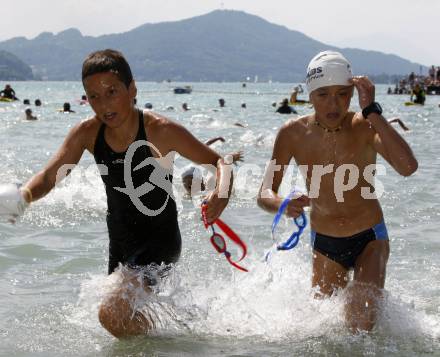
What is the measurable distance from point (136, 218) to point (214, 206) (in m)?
0.80

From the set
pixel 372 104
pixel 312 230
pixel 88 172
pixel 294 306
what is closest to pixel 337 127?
pixel 372 104

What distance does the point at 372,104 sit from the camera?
4773 mm

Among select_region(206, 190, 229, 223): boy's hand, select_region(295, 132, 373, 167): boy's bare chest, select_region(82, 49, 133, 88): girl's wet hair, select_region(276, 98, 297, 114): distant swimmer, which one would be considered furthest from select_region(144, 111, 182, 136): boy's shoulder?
select_region(276, 98, 297, 114): distant swimmer

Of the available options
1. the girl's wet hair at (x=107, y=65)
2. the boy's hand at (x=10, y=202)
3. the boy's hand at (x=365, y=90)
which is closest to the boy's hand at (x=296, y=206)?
the boy's hand at (x=365, y=90)

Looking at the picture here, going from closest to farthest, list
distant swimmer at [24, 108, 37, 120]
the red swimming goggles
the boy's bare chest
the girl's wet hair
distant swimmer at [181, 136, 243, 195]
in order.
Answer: the girl's wet hair
the red swimming goggles
the boy's bare chest
distant swimmer at [181, 136, 243, 195]
distant swimmer at [24, 108, 37, 120]

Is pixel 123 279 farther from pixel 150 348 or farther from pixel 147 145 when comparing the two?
pixel 147 145

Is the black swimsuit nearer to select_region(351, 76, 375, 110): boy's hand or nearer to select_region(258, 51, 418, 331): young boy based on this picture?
select_region(258, 51, 418, 331): young boy

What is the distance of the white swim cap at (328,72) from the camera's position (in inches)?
193

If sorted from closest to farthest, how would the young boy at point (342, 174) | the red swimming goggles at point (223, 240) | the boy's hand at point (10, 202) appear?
1. the boy's hand at point (10, 202)
2. the red swimming goggles at point (223, 240)
3. the young boy at point (342, 174)

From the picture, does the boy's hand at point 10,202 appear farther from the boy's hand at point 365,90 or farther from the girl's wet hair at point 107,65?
the boy's hand at point 365,90

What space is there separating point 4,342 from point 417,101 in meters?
44.4

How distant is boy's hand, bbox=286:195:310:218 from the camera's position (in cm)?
455

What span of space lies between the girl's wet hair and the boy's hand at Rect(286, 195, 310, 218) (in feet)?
4.31

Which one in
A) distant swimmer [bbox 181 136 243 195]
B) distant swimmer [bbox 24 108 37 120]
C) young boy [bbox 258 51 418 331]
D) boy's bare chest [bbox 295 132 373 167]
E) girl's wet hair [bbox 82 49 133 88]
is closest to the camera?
girl's wet hair [bbox 82 49 133 88]
